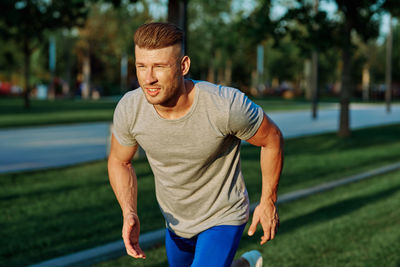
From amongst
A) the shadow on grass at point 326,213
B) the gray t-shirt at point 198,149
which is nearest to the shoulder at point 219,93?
the gray t-shirt at point 198,149

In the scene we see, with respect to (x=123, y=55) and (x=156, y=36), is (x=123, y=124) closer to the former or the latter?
(x=156, y=36)

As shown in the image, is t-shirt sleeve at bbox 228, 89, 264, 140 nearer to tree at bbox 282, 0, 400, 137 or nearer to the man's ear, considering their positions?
the man's ear

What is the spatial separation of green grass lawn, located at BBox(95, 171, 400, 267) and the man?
6.95 feet

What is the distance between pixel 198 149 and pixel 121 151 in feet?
A: 1.65

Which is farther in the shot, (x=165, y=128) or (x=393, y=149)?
(x=393, y=149)

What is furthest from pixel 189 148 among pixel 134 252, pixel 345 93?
pixel 345 93

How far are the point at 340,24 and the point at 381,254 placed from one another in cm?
1288

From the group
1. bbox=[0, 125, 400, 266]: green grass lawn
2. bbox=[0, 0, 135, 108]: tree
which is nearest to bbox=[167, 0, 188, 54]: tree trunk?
bbox=[0, 125, 400, 266]: green grass lawn

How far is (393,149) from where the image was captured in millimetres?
14312

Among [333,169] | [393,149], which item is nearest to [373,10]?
[393,149]

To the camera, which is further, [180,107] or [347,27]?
[347,27]

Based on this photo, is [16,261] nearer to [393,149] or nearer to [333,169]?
[333,169]

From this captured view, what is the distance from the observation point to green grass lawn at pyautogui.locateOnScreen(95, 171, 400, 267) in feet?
17.3

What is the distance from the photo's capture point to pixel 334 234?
6211 mm
